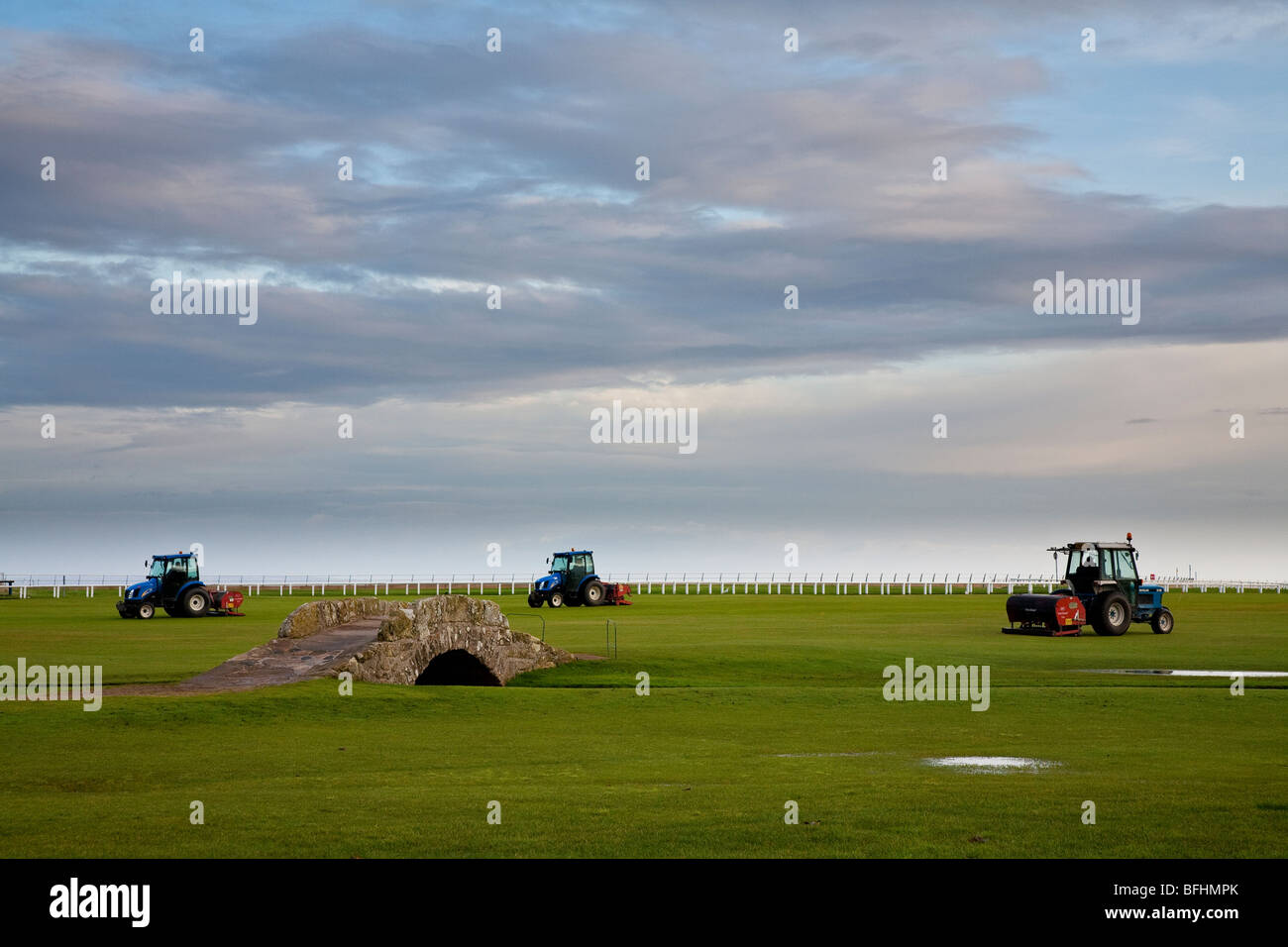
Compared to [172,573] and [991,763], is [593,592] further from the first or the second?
[991,763]

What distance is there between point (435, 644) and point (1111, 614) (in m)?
26.4

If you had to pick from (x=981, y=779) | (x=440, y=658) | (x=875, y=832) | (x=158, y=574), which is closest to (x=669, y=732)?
(x=981, y=779)

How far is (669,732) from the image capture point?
20.0m

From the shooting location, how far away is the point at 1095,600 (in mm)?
44750

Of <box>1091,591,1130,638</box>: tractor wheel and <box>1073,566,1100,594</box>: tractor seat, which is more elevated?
<box>1073,566,1100,594</box>: tractor seat

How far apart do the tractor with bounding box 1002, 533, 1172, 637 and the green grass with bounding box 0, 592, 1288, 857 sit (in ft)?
30.1

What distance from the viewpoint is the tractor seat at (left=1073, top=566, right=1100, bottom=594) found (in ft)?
149

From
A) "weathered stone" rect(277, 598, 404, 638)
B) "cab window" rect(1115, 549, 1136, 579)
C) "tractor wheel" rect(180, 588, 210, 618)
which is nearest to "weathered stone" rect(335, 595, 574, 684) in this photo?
"weathered stone" rect(277, 598, 404, 638)

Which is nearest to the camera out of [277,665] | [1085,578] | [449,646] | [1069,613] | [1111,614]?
[277,665]

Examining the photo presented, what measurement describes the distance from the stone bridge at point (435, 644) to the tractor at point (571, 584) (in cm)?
3533

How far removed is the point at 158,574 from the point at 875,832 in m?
53.6

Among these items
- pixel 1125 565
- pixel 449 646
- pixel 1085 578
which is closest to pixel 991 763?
pixel 449 646

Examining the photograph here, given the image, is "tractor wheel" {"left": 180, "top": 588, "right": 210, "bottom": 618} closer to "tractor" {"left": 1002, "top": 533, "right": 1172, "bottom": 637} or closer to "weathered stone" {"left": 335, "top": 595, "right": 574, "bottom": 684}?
"weathered stone" {"left": 335, "top": 595, "right": 574, "bottom": 684}

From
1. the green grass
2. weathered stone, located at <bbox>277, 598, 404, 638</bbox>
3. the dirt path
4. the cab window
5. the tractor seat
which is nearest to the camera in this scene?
the green grass
